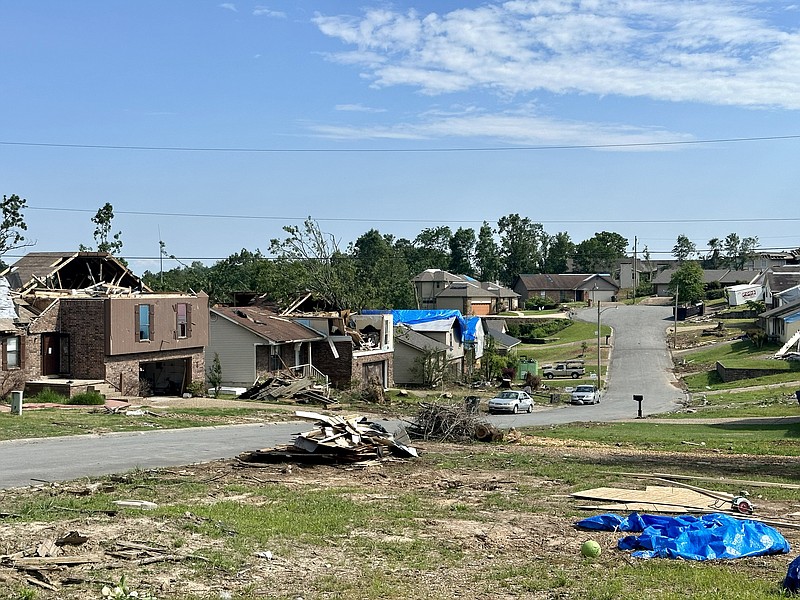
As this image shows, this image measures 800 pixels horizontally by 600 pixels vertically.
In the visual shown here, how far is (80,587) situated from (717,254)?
196 m

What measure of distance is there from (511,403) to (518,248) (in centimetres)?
13586

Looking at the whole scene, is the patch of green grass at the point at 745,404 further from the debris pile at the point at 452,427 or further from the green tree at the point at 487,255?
the green tree at the point at 487,255

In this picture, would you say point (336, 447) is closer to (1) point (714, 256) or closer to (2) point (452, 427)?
(2) point (452, 427)

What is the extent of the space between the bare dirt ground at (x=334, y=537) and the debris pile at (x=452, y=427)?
26.3 feet

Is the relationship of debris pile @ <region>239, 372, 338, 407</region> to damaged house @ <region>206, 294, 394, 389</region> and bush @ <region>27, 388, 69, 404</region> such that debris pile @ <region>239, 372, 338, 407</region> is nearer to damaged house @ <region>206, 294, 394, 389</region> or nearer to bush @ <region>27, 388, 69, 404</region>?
damaged house @ <region>206, 294, 394, 389</region>

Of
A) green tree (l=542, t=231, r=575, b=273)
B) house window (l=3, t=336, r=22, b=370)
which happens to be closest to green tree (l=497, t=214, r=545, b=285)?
green tree (l=542, t=231, r=575, b=273)

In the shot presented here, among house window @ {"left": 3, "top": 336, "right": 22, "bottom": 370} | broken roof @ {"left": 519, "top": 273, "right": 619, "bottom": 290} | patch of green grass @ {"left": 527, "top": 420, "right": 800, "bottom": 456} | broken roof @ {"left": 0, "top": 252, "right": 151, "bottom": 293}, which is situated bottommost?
patch of green grass @ {"left": 527, "top": 420, "right": 800, "bottom": 456}

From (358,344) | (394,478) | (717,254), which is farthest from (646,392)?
(717,254)

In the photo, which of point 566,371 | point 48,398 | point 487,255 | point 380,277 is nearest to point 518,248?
point 487,255

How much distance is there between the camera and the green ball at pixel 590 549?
1248 cm

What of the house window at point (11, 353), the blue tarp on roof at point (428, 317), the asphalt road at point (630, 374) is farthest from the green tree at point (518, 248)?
the house window at point (11, 353)

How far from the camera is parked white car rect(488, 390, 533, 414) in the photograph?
160 feet

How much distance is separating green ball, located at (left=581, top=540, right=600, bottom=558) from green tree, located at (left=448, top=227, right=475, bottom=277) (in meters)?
170

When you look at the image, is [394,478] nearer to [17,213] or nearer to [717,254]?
[17,213]
